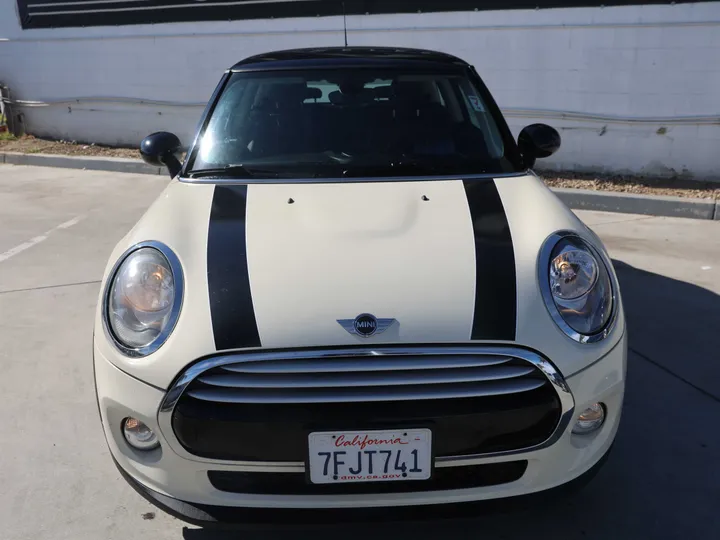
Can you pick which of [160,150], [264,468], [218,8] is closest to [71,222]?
[160,150]

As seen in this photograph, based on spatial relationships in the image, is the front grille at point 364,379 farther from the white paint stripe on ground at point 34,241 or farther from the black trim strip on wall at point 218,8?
the black trim strip on wall at point 218,8

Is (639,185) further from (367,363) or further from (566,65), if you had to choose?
(367,363)

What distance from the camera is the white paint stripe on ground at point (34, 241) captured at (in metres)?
5.29

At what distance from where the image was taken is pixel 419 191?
104 inches

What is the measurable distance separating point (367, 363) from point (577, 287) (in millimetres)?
704

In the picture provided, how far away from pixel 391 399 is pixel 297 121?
1.61 m

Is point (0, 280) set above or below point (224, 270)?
below

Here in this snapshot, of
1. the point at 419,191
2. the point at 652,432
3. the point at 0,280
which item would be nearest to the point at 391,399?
Result: the point at 419,191

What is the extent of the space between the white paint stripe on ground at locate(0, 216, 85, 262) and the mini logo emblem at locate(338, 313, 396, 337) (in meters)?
4.14

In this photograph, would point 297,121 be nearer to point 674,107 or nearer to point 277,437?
point 277,437

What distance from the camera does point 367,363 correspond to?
1.88 metres

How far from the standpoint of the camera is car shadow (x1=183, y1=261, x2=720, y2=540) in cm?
227

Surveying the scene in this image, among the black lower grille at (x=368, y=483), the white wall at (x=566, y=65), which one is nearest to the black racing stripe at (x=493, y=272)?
the black lower grille at (x=368, y=483)

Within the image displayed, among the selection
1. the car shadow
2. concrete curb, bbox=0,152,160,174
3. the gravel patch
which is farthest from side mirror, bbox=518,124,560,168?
concrete curb, bbox=0,152,160,174
